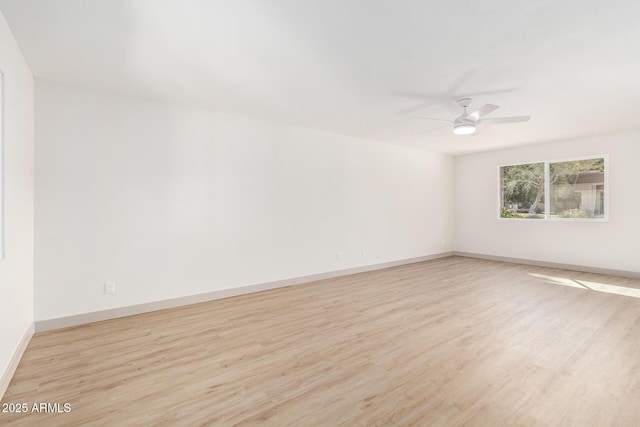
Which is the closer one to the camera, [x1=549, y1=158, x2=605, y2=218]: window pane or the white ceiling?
the white ceiling

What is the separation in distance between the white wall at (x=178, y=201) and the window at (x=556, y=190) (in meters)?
3.39

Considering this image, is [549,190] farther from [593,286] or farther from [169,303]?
[169,303]

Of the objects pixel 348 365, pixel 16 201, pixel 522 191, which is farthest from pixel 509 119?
pixel 16 201

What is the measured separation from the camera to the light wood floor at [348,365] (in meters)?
1.73

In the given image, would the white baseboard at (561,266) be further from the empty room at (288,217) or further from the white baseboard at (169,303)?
the white baseboard at (169,303)

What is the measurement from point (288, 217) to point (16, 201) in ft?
9.90

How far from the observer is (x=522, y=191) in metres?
6.39

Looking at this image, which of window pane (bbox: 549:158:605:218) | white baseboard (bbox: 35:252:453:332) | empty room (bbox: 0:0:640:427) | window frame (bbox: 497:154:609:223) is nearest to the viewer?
empty room (bbox: 0:0:640:427)

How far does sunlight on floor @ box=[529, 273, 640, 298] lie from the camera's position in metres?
4.15

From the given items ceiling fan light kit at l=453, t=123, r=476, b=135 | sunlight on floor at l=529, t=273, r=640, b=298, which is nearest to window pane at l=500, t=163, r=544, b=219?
sunlight on floor at l=529, t=273, r=640, b=298

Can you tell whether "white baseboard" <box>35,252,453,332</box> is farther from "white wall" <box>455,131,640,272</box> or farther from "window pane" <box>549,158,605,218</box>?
"window pane" <box>549,158,605,218</box>

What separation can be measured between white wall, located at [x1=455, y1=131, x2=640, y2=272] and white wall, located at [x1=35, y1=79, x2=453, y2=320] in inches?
120

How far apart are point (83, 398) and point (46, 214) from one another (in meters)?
2.02

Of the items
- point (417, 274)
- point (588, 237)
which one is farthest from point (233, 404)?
point (588, 237)
